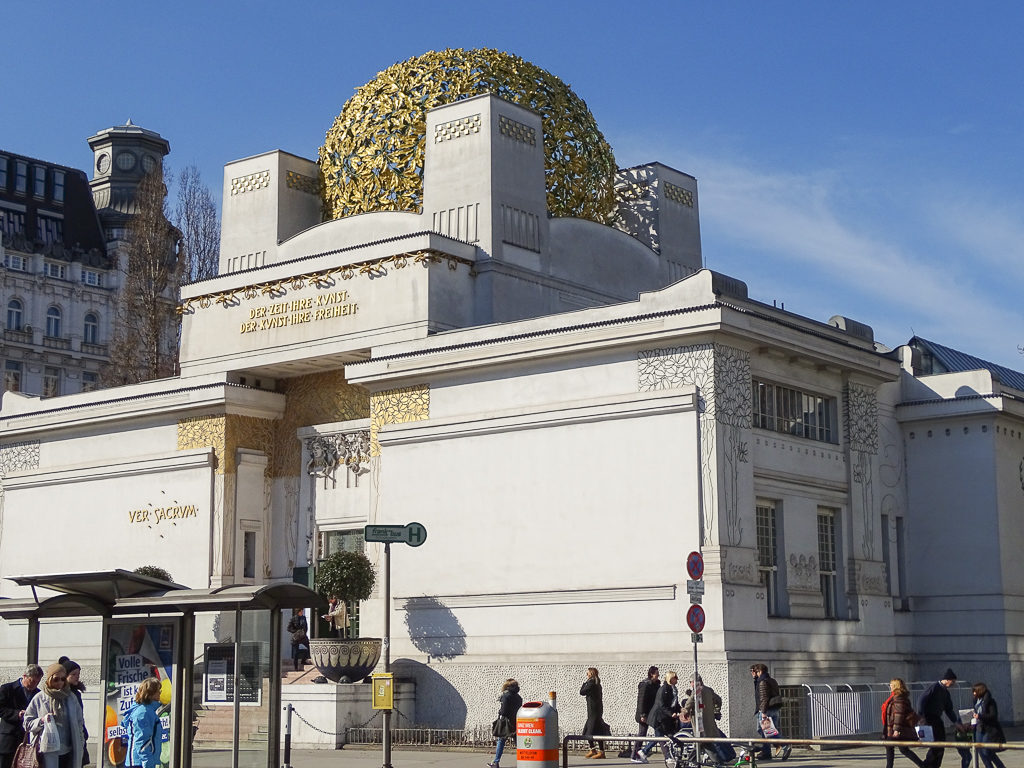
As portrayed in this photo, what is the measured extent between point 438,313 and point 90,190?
5007cm

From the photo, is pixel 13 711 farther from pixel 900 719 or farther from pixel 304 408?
pixel 304 408

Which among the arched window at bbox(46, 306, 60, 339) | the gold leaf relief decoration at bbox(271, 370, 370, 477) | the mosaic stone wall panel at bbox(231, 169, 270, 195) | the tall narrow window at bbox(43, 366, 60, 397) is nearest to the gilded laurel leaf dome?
the mosaic stone wall panel at bbox(231, 169, 270, 195)

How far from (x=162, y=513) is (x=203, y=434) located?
1951 millimetres

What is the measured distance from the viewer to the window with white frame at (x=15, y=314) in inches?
2618

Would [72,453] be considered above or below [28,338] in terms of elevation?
below

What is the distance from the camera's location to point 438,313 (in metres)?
28.9

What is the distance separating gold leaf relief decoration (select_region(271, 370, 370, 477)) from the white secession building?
0.06 metres

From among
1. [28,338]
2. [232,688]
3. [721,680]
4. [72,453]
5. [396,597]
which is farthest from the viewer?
[28,338]

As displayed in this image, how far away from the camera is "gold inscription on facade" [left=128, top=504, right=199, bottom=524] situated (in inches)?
1217

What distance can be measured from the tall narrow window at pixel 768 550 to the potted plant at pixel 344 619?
6954 mm

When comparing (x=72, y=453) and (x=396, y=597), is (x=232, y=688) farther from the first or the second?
(x=72, y=453)

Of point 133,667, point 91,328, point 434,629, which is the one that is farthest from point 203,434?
point 91,328

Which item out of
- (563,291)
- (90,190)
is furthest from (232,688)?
(90,190)

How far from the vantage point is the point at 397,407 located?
93.4ft
